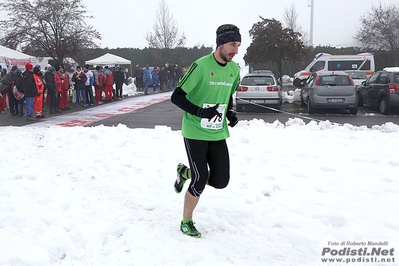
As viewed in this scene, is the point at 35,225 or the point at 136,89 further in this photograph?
the point at 136,89

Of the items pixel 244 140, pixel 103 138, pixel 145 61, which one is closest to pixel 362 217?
pixel 244 140

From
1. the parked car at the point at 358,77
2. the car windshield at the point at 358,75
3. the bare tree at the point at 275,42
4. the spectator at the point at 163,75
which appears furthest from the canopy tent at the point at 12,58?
the car windshield at the point at 358,75

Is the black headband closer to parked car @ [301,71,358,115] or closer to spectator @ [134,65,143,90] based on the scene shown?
parked car @ [301,71,358,115]

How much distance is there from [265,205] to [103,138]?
4857 mm

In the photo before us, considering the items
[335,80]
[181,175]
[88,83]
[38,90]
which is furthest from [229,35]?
[88,83]

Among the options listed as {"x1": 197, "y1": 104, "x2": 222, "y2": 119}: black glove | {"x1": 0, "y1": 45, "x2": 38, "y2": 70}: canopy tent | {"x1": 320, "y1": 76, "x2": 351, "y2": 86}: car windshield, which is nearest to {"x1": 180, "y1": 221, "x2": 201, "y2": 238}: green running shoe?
{"x1": 197, "y1": 104, "x2": 222, "y2": 119}: black glove

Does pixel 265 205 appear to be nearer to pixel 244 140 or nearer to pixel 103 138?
pixel 244 140

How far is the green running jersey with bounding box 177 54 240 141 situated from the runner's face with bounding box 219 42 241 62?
0.09m

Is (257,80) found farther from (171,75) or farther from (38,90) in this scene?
(171,75)

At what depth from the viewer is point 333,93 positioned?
13.9 meters

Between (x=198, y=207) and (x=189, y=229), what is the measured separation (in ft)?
2.52

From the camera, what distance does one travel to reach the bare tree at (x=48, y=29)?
19.5 m

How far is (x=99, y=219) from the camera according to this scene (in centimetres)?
409

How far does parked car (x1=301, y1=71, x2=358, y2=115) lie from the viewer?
45.3 ft
